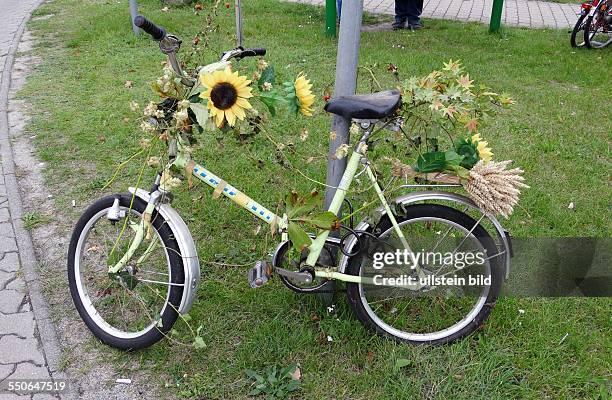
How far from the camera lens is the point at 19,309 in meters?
3.01

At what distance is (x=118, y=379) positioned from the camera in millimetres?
2572

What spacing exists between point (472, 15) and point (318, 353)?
8.65 meters

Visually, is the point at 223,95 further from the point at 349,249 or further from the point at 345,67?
the point at 349,249

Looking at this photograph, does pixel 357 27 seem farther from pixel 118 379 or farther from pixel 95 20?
pixel 95 20

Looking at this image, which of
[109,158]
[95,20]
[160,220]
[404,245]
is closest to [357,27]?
[404,245]

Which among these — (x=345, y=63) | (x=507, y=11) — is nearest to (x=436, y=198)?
Answer: (x=345, y=63)

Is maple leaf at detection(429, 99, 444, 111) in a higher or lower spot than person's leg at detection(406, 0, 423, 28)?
higher

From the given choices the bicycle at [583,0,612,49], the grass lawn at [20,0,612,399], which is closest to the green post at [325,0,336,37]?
the grass lawn at [20,0,612,399]

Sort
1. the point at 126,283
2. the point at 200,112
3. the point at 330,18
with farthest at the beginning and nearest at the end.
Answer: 1. the point at 330,18
2. the point at 126,283
3. the point at 200,112

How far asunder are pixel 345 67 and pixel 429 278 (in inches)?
42.9

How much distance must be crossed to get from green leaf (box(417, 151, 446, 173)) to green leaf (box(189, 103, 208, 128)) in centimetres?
95

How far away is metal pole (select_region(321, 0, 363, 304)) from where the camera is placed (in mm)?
2482

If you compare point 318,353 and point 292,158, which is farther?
point 292,158

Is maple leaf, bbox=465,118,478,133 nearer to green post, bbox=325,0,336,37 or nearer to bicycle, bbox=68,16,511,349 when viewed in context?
bicycle, bbox=68,16,511,349
